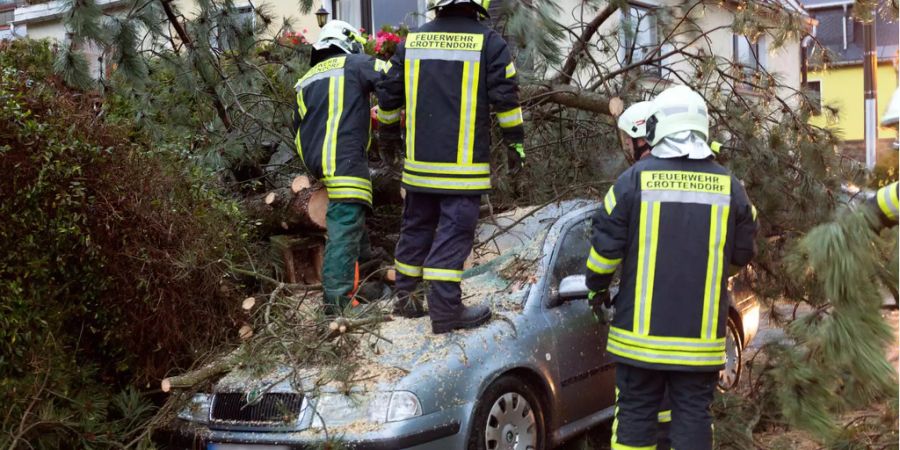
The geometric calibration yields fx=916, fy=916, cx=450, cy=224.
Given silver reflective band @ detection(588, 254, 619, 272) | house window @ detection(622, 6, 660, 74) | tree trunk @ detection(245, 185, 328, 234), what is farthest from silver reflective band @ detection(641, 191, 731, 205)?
house window @ detection(622, 6, 660, 74)

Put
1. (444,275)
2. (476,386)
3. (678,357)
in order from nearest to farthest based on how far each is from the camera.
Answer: (678,357)
(476,386)
(444,275)

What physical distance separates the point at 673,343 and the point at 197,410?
83.2 inches

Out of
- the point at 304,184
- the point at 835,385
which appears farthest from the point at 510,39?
the point at 835,385

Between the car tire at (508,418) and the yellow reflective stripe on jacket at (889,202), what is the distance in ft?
Result: 5.86

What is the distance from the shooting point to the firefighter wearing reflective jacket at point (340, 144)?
16.0ft

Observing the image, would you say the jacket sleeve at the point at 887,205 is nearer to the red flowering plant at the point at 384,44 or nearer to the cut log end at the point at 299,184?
the cut log end at the point at 299,184

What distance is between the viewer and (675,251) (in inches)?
142

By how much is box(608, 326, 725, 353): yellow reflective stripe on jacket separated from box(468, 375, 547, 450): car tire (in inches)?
26.6

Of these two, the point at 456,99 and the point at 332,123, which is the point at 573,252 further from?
the point at 332,123

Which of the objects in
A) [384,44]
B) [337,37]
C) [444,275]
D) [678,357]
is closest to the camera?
[678,357]

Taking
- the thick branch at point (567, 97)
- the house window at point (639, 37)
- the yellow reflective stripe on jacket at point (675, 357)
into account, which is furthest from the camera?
the house window at point (639, 37)

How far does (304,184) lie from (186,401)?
5.47 ft

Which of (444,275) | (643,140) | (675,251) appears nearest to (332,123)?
(444,275)

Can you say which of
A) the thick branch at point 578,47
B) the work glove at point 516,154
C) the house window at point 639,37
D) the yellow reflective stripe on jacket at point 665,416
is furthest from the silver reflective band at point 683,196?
the house window at point 639,37
